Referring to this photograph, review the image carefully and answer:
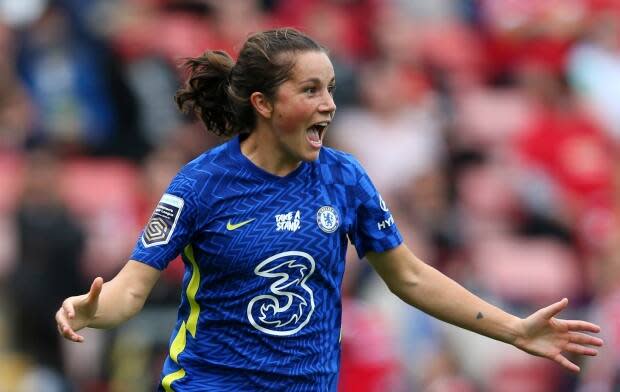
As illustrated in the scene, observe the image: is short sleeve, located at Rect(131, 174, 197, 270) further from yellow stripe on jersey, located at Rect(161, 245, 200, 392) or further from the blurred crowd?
the blurred crowd

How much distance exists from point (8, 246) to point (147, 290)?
5.11 metres

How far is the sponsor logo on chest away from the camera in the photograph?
17.0 feet

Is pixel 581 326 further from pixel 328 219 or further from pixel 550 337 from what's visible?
pixel 328 219

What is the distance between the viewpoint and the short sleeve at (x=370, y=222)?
5375 mm

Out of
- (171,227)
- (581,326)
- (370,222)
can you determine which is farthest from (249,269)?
(581,326)

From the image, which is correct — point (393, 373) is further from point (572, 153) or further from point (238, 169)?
point (238, 169)

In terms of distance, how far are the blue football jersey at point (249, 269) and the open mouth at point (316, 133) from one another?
18 centimetres

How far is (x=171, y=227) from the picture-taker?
518 centimetres

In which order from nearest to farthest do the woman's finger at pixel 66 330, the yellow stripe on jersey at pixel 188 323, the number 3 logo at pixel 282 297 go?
the woman's finger at pixel 66 330 < the number 3 logo at pixel 282 297 < the yellow stripe on jersey at pixel 188 323

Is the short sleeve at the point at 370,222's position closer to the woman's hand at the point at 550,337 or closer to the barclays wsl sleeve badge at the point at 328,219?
the barclays wsl sleeve badge at the point at 328,219

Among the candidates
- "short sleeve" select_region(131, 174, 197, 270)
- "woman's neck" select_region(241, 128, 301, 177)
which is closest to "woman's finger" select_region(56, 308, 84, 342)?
"short sleeve" select_region(131, 174, 197, 270)

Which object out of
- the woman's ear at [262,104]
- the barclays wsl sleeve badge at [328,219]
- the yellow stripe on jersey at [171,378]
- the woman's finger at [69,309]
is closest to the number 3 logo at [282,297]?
the barclays wsl sleeve badge at [328,219]

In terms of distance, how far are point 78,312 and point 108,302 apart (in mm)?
154

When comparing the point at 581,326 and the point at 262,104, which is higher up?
the point at 262,104
